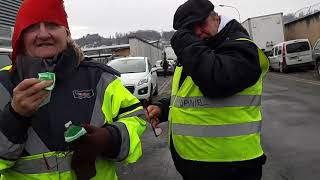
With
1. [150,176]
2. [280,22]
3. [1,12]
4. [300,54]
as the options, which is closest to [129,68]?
[1,12]

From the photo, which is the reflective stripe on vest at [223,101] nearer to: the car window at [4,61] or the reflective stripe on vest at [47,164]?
the reflective stripe on vest at [47,164]

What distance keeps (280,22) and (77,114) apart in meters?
35.7

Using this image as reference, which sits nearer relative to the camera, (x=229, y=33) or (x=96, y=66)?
(x=96, y=66)

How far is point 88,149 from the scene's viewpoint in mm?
2141

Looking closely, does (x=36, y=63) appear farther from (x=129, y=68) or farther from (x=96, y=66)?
(x=129, y=68)

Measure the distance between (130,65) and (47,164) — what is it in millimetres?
15105

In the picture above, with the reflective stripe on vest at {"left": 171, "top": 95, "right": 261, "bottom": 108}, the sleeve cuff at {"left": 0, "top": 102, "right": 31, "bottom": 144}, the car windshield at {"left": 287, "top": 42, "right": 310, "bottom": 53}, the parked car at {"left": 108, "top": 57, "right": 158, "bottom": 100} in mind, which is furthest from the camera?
the car windshield at {"left": 287, "top": 42, "right": 310, "bottom": 53}

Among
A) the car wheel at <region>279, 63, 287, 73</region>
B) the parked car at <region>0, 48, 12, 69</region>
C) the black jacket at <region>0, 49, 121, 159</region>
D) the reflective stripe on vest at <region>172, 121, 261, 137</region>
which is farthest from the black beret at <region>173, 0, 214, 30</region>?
the car wheel at <region>279, 63, 287, 73</region>

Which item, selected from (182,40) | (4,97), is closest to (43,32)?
(4,97)

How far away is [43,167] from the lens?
2273 millimetres

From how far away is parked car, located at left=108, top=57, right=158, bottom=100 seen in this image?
15.2 metres

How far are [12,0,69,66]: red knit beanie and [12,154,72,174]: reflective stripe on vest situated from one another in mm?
514

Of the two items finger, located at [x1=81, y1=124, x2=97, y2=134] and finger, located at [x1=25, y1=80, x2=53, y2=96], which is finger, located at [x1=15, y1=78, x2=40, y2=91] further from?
finger, located at [x1=81, y1=124, x2=97, y2=134]

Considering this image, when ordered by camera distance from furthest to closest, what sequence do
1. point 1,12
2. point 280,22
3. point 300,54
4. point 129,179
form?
point 280,22, point 300,54, point 1,12, point 129,179
